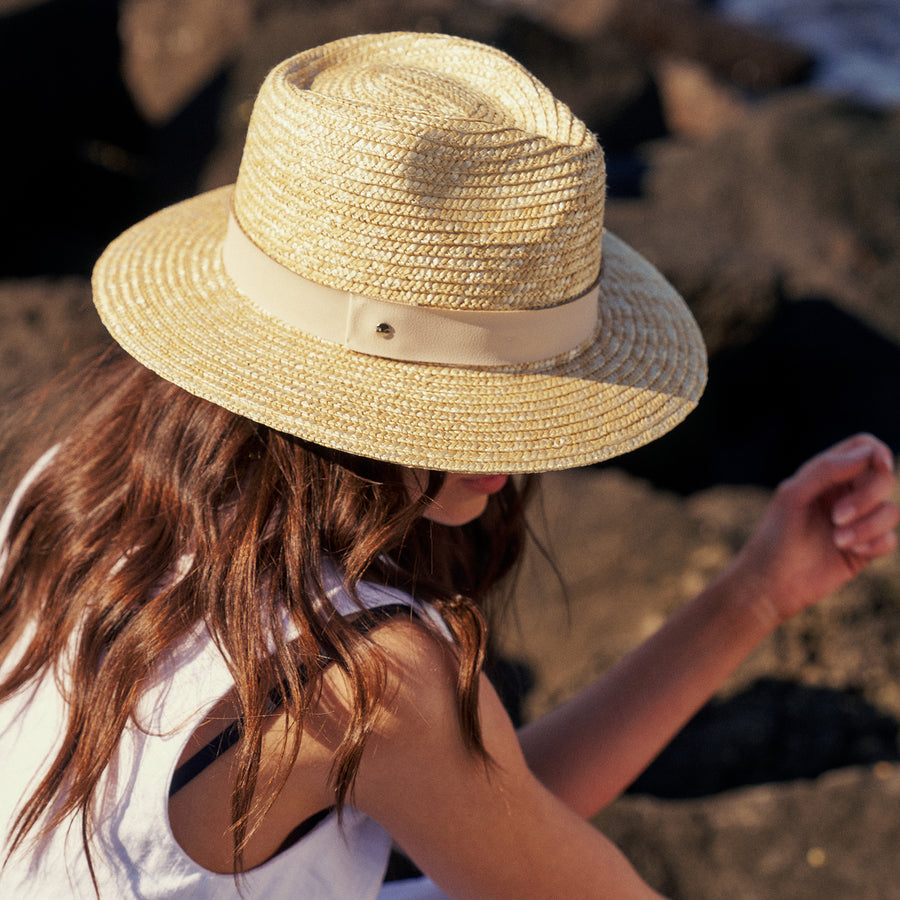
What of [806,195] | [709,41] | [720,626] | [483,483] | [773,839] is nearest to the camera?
[483,483]

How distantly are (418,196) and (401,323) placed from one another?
17 cm

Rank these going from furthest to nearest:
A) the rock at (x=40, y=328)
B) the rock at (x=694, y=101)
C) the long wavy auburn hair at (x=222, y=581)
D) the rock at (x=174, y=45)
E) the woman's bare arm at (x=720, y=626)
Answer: the rock at (x=694, y=101) < the rock at (x=174, y=45) < the rock at (x=40, y=328) < the woman's bare arm at (x=720, y=626) < the long wavy auburn hair at (x=222, y=581)

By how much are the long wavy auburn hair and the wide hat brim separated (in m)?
0.10

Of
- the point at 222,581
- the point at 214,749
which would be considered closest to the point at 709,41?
the point at 222,581

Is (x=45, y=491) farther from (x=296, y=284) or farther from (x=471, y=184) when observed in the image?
(x=471, y=184)

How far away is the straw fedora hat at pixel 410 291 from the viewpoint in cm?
129

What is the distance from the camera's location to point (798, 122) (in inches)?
206

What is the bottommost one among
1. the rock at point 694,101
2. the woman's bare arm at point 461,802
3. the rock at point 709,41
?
the rock at point 709,41

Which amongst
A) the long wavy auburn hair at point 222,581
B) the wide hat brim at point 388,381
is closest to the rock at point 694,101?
the wide hat brim at point 388,381

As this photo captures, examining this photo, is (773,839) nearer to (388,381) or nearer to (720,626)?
(720,626)

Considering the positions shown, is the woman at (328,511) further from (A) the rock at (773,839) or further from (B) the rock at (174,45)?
(B) the rock at (174,45)

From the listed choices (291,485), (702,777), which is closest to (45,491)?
(291,485)

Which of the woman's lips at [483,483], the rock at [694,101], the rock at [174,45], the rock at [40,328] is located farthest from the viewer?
the rock at [694,101]

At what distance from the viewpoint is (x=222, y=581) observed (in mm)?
1317
